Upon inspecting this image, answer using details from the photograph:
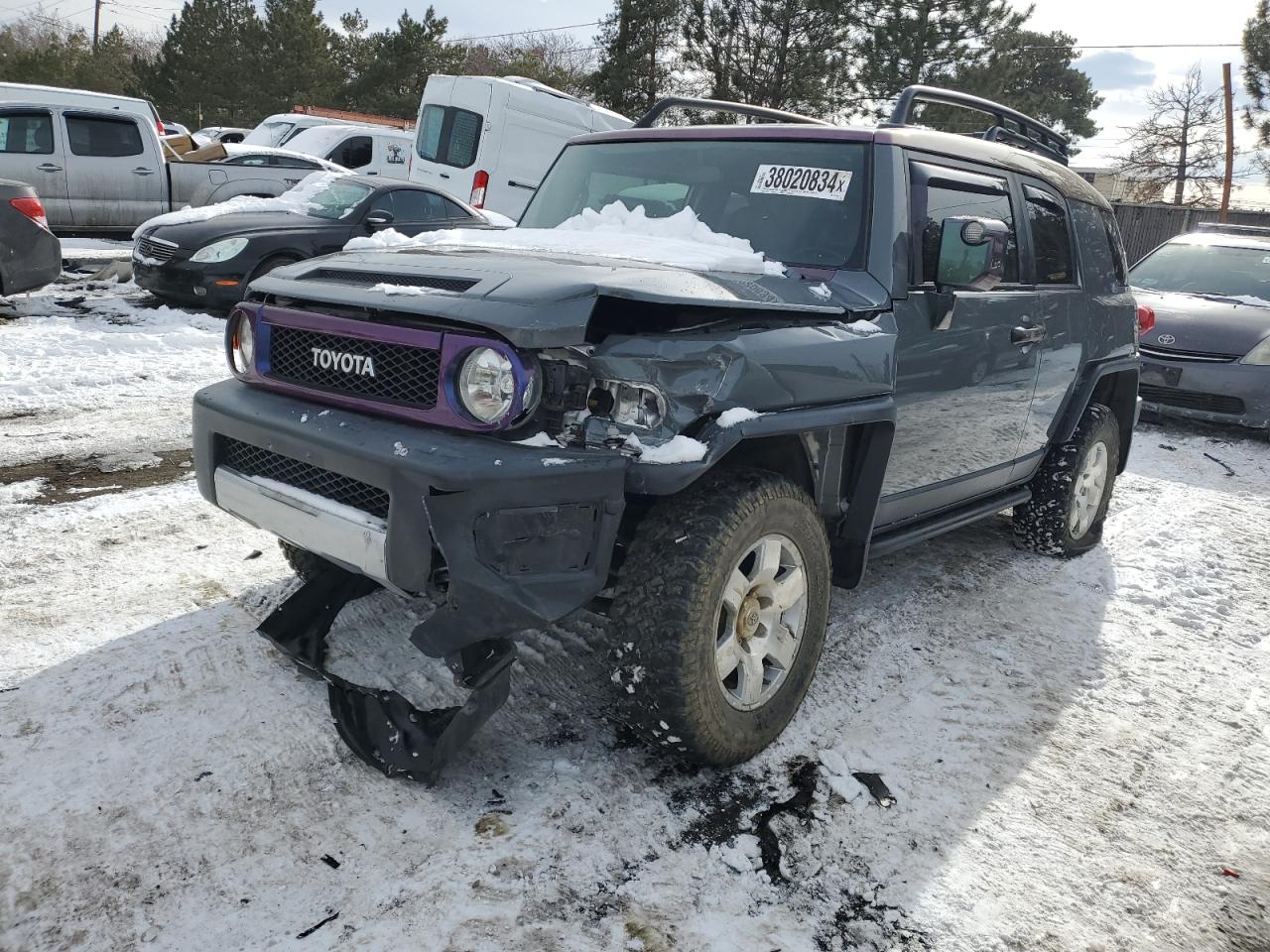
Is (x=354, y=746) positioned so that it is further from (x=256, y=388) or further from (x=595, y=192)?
(x=595, y=192)

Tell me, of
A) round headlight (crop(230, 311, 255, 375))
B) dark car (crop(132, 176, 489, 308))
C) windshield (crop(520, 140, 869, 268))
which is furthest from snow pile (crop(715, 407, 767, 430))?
dark car (crop(132, 176, 489, 308))

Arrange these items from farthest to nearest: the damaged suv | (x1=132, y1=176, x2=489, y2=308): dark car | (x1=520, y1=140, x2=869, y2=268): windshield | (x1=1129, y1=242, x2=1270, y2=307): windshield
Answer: (x1=1129, y1=242, x2=1270, y2=307): windshield → (x1=132, y1=176, x2=489, y2=308): dark car → (x1=520, y1=140, x2=869, y2=268): windshield → the damaged suv

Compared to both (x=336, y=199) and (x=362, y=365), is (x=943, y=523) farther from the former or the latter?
(x=336, y=199)

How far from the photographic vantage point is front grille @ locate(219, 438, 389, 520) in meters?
2.45

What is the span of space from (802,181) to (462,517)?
1.94m

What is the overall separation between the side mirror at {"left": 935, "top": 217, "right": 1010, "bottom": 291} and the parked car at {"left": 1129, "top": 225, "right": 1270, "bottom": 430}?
225 inches

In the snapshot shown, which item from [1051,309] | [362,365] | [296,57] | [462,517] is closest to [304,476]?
[362,365]

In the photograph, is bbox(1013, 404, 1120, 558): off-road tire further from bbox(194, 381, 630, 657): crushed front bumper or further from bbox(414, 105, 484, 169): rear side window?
bbox(414, 105, 484, 169): rear side window

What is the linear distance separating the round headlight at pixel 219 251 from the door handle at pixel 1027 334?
23.5 ft

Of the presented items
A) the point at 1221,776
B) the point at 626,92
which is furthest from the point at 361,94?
the point at 1221,776

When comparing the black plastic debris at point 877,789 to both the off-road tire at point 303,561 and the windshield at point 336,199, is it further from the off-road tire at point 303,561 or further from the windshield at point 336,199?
the windshield at point 336,199

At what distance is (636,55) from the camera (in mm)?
31672

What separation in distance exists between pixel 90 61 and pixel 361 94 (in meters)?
16.8

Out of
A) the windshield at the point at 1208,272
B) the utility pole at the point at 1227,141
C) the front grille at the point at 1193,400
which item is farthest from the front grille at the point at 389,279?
the utility pole at the point at 1227,141
